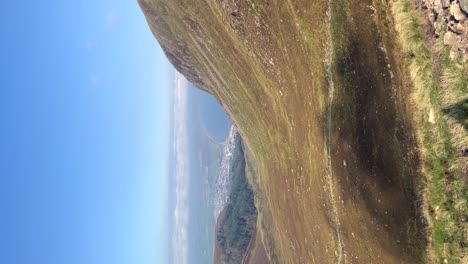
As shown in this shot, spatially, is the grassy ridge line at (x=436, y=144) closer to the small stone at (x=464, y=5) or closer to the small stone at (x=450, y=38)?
the small stone at (x=450, y=38)

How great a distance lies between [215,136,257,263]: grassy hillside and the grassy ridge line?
142 ft

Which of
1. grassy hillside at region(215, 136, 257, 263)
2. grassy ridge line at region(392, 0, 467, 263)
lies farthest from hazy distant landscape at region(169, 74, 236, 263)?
grassy ridge line at region(392, 0, 467, 263)

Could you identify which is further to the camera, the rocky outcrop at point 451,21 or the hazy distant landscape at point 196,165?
the hazy distant landscape at point 196,165

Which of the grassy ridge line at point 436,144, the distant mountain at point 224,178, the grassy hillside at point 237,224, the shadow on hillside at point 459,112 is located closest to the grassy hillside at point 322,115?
the grassy ridge line at point 436,144

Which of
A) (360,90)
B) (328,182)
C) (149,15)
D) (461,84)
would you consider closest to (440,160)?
(461,84)

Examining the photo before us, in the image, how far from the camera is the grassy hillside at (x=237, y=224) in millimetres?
61375

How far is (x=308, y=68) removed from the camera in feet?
90.7

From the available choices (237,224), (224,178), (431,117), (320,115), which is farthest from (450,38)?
(224,178)

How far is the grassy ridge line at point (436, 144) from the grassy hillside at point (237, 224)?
4332 cm

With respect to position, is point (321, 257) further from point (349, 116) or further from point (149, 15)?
point (149, 15)

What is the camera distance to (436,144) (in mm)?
18344

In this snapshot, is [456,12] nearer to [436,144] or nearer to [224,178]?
[436,144]

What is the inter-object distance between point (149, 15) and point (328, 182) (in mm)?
31308

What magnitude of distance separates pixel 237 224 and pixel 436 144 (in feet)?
155
